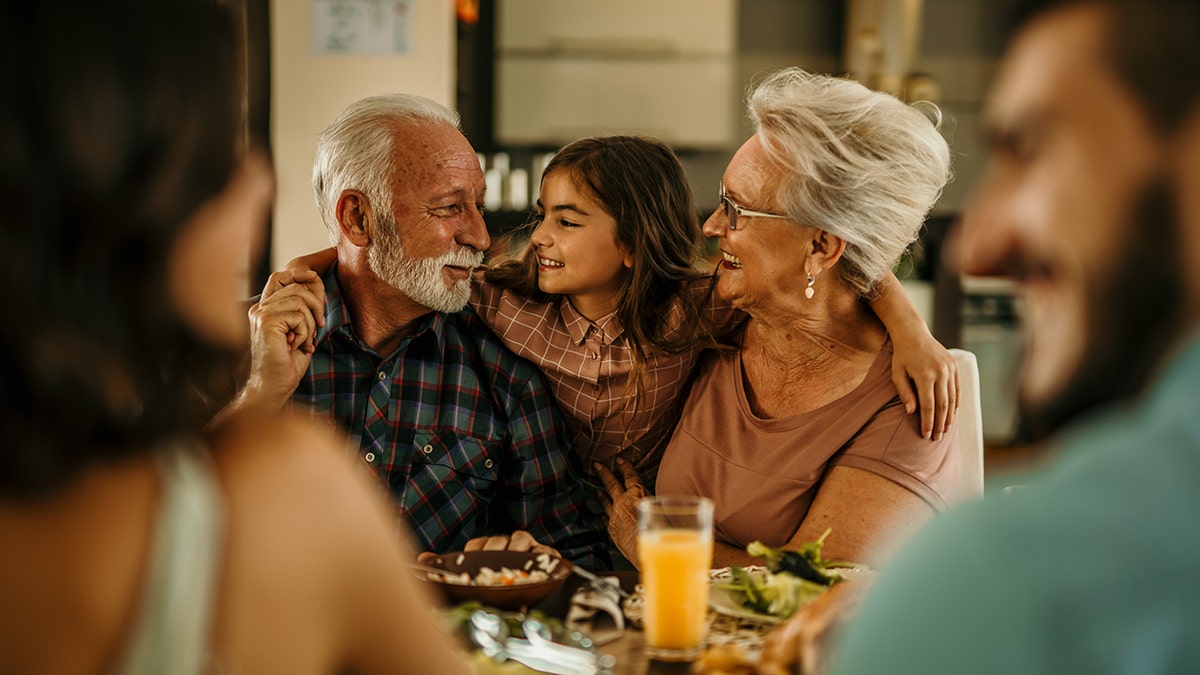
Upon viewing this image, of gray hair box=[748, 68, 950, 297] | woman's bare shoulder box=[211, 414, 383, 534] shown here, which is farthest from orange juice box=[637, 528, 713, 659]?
gray hair box=[748, 68, 950, 297]

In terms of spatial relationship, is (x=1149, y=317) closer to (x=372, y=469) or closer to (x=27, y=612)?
(x=27, y=612)

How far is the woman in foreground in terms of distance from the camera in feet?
1.97

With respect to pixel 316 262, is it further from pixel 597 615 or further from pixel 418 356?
pixel 597 615

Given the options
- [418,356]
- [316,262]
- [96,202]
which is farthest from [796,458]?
[96,202]

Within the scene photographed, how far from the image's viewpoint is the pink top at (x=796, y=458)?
182 centimetres

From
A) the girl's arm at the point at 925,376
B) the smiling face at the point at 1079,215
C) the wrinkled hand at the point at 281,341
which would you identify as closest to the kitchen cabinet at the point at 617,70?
the wrinkled hand at the point at 281,341

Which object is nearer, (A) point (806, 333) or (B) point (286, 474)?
(B) point (286, 474)

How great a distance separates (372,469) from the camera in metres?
2.02

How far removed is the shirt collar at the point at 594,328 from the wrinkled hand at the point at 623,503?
237mm

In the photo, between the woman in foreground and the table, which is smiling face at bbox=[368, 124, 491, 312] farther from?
the woman in foreground

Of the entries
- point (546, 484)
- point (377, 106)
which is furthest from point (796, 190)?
point (377, 106)

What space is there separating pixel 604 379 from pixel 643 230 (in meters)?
0.30

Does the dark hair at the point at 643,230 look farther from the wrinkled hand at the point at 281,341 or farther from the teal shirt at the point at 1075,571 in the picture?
the teal shirt at the point at 1075,571

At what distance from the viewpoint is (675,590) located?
1.22 m
